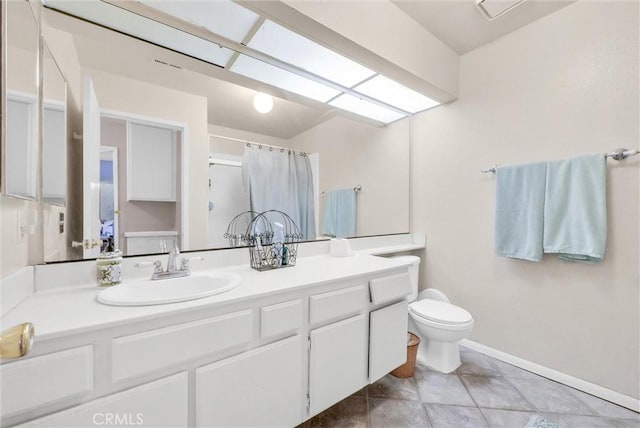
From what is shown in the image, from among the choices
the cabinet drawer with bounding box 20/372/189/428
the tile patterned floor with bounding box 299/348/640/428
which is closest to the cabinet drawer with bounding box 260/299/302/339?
the cabinet drawer with bounding box 20/372/189/428

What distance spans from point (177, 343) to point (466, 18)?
2548 millimetres

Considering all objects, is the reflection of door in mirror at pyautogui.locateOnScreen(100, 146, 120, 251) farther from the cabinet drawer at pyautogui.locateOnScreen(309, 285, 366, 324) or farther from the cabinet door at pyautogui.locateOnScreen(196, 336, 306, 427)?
the cabinet drawer at pyautogui.locateOnScreen(309, 285, 366, 324)

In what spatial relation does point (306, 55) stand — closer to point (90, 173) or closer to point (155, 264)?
point (90, 173)

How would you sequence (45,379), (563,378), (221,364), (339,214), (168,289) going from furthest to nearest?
(339,214), (563,378), (168,289), (221,364), (45,379)

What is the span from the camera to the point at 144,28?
1257 millimetres

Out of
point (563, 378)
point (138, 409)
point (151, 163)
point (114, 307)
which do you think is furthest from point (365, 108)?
point (563, 378)

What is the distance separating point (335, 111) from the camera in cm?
206

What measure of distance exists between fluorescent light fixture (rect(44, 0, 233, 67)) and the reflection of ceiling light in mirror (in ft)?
0.88

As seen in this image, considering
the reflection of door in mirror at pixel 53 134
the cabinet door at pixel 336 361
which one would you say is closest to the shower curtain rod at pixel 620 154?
the cabinet door at pixel 336 361

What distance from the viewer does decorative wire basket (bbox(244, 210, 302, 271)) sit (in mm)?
1428

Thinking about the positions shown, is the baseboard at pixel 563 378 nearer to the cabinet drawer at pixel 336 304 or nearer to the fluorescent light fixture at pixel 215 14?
the cabinet drawer at pixel 336 304

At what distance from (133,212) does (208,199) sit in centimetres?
36

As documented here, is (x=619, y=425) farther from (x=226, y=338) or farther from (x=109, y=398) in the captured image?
(x=109, y=398)

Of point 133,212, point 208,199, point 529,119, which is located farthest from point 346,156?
point 133,212
